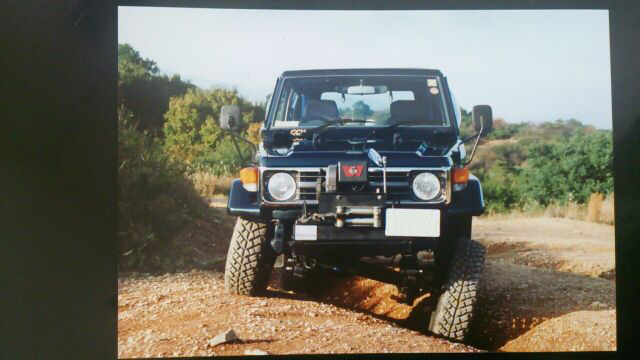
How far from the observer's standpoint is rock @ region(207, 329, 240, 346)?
10.9 ft

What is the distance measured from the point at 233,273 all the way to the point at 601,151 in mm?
2407

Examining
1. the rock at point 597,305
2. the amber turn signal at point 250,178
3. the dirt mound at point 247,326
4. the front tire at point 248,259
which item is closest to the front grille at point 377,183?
the amber turn signal at point 250,178

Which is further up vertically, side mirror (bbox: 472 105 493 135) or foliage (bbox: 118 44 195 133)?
foliage (bbox: 118 44 195 133)

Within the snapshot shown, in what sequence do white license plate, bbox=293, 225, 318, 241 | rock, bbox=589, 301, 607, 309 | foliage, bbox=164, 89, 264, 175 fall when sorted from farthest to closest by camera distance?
foliage, bbox=164, 89, 264, 175
rock, bbox=589, 301, 607, 309
white license plate, bbox=293, 225, 318, 241

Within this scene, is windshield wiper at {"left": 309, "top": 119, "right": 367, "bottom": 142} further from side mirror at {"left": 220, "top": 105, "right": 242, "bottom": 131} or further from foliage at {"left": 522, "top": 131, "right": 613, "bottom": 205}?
foliage at {"left": 522, "top": 131, "right": 613, "bottom": 205}

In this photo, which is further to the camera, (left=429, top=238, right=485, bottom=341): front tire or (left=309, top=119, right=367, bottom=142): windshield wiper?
(left=309, top=119, right=367, bottom=142): windshield wiper

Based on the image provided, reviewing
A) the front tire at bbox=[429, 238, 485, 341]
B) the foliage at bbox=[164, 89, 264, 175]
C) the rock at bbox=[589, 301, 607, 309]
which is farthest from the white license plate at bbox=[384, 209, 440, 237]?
the rock at bbox=[589, 301, 607, 309]

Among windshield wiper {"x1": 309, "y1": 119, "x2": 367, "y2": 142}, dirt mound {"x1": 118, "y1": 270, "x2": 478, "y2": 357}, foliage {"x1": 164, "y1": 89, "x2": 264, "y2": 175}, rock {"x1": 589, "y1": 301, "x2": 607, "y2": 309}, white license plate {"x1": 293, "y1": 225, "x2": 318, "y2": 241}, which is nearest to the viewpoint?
white license plate {"x1": 293, "y1": 225, "x2": 318, "y2": 241}

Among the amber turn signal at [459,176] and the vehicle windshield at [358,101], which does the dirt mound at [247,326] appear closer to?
the amber turn signal at [459,176]

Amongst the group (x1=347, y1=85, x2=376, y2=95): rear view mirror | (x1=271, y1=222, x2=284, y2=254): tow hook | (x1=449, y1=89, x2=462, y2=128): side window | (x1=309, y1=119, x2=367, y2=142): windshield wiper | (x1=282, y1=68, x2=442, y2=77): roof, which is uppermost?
(x1=282, y1=68, x2=442, y2=77): roof

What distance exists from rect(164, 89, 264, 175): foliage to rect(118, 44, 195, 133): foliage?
57 millimetres

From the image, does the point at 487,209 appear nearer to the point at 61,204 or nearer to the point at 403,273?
the point at 403,273

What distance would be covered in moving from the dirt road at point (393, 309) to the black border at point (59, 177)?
0.79ft

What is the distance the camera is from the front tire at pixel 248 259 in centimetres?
329
